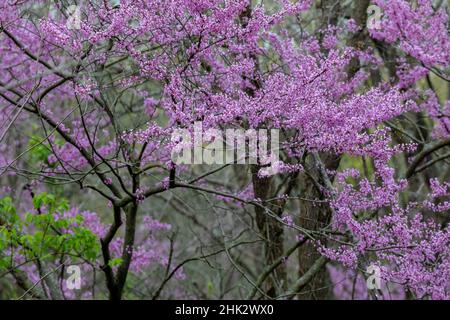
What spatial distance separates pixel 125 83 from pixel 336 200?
210cm

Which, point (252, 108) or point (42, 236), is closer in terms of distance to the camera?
point (252, 108)

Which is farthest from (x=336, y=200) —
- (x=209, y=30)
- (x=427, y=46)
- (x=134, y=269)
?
(x=134, y=269)

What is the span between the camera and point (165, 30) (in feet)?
18.5

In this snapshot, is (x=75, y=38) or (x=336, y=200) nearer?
(x=75, y=38)

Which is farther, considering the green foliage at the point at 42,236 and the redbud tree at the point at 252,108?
the green foliage at the point at 42,236

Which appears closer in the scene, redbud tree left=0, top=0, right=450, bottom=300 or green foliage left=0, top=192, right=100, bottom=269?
redbud tree left=0, top=0, right=450, bottom=300

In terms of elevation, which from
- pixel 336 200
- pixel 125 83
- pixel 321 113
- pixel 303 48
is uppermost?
pixel 303 48

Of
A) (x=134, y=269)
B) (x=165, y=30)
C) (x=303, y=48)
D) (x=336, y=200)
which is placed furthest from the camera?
(x=134, y=269)

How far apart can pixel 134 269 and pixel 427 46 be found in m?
5.18

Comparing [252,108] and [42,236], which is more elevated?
[252,108]

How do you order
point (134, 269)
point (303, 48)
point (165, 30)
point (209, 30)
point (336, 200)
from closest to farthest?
point (209, 30), point (165, 30), point (336, 200), point (303, 48), point (134, 269)
